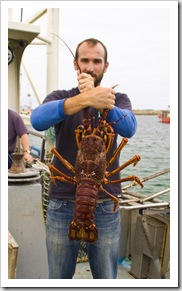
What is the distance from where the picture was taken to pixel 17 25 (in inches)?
164

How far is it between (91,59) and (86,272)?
277 cm

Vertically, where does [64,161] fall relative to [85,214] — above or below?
above

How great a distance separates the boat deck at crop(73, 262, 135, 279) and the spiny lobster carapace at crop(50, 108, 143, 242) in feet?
5.94

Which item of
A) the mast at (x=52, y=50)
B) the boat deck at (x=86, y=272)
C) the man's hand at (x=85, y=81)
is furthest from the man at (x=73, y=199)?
the mast at (x=52, y=50)

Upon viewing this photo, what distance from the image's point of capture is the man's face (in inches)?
95.4

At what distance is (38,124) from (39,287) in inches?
43.0

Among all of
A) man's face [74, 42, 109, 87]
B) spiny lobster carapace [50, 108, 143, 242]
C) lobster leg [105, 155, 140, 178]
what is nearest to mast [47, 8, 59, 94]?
man's face [74, 42, 109, 87]

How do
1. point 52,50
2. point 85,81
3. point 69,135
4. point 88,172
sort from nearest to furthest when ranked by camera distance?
1. point 85,81
2. point 88,172
3. point 69,135
4. point 52,50

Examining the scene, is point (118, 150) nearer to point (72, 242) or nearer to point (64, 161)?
point (64, 161)

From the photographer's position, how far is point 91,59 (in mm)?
2426

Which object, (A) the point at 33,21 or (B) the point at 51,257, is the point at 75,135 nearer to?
(B) the point at 51,257

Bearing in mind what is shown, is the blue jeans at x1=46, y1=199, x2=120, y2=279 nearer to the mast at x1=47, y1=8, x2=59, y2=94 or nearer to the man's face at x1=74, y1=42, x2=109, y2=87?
the man's face at x1=74, y1=42, x2=109, y2=87

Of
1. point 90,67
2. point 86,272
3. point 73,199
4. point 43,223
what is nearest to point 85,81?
point 90,67

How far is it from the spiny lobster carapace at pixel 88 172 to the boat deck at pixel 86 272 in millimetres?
1811
